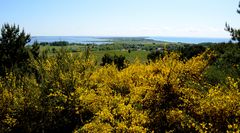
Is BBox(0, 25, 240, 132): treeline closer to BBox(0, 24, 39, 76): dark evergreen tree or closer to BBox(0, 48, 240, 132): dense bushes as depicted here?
BBox(0, 48, 240, 132): dense bushes

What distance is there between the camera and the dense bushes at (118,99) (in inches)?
512

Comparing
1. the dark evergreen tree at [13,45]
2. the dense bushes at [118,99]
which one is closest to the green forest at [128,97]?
the dense bushes at [118,99]

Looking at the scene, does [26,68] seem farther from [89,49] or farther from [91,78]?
[91,78]

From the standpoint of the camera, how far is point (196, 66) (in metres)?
19.4

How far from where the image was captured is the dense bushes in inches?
512

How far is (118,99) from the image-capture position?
1477 cm

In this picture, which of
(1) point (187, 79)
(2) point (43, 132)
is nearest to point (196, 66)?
(1) point (187, 79)

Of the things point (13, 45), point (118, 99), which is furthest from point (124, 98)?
point (13, 45)

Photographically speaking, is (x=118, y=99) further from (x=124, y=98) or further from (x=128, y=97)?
(x=128, y=97)

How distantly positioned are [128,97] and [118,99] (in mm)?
4469

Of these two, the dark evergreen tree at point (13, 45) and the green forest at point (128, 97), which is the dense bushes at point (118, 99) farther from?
the dark evergreen tree at point (13, 45)

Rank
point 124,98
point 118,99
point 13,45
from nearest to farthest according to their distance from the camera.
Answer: point 118,99 → point 124,98 → point 13,45

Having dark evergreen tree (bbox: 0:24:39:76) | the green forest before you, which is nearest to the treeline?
the green forest

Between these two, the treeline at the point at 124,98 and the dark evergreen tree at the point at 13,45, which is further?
the dark evergreen tree at the point at 13,45
